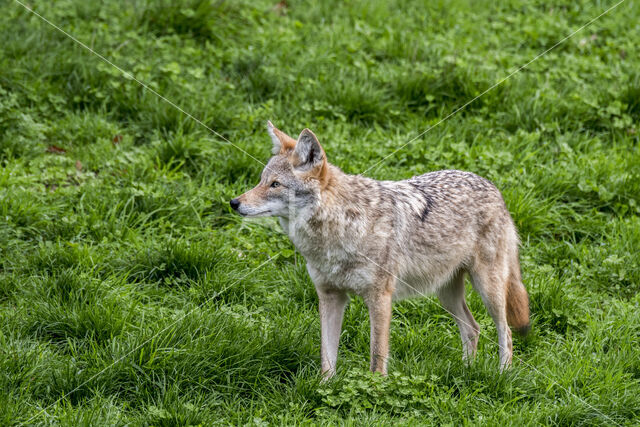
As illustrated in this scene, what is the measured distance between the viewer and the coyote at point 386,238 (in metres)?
4.71

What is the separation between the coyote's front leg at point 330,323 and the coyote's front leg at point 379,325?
0.84 feet

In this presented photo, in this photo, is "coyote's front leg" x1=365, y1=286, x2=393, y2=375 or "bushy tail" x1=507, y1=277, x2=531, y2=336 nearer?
"coyote's front leg" x1=365, y1=286, x2=393, y2=375

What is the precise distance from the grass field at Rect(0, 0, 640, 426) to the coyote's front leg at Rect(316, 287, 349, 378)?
0.38 feet

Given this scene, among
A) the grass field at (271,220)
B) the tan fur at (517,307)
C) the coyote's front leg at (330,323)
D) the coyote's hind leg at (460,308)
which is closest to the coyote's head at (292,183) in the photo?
the coyote's front leg at (330,323)

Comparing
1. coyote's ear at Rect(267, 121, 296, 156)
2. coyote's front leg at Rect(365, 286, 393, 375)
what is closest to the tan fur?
coyote's front leg at Rect(365, 286, 393, 375)

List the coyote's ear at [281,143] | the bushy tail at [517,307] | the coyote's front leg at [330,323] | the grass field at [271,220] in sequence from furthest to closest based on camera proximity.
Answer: the bushy tail at [517,307], the coyote's front leg at [330,323], the coyote's ear at [281,143], the grass field at [271,220]

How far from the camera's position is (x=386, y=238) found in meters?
4.92

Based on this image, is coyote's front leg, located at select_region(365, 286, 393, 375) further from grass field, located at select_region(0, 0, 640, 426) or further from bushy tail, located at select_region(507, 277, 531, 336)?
bushy tail, located at select_region(507, 277, 531, 336)

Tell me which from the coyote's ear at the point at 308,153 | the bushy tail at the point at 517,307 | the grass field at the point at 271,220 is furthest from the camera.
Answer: the bushy tail at the point at 517,307

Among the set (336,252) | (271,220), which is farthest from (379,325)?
(271,220)

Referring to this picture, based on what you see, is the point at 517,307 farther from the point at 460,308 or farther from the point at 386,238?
the point at 386,238

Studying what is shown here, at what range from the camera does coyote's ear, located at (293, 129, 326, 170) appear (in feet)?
15.0

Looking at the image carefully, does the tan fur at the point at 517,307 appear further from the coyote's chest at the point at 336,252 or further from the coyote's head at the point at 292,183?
the coyote's head at the point at 292,183

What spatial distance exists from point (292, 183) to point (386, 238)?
28.5 inches
